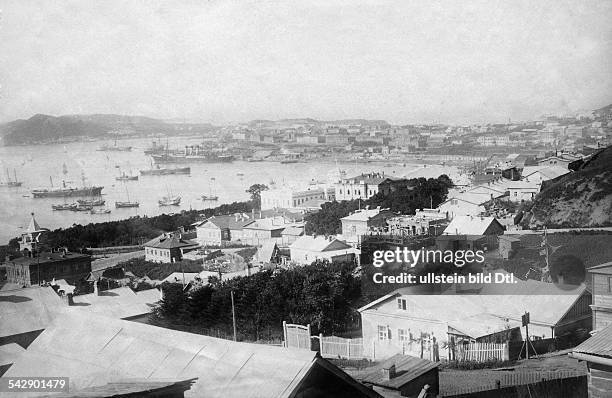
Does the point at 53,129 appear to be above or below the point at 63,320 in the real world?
above

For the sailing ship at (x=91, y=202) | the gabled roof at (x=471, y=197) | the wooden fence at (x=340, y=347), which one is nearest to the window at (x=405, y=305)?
the wooden fence at (x=340, y=347)

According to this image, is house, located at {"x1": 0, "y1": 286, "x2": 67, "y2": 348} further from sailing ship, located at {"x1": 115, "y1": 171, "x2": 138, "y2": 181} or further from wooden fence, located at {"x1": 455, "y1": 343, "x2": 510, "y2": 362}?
wooden fence, located at {"x1": 455, "y1": 343, "x2": 510, "y2": 362}

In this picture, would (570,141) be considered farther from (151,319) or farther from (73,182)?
(73,182)

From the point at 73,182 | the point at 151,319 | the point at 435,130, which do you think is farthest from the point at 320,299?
the point at 73,182

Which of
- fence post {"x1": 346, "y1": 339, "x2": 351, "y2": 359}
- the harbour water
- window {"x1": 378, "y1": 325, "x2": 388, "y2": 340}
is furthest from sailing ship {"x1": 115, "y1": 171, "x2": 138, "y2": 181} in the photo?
window {"x1": 378, "y1": 325, "x2": 388, "y2": 340}

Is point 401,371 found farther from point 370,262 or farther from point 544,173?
point 544,173

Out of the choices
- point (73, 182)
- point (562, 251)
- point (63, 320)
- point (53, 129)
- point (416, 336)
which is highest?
point (53, 129)
